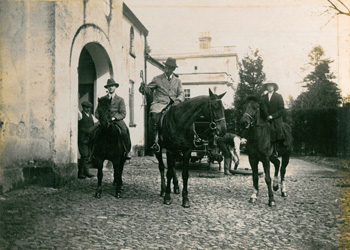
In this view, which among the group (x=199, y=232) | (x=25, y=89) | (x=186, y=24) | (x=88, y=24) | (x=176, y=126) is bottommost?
(x=199, y=232)

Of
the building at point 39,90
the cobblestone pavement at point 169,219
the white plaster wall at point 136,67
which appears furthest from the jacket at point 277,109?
the white plaster wall at point 136,67

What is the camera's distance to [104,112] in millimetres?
7156

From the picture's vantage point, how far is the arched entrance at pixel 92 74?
40.0 ft

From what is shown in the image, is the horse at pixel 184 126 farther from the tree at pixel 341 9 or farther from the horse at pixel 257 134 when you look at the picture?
the tree at pixel 341 9

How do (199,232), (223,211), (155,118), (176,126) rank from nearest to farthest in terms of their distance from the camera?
(199,232), (223,211), (176,126), (155,118)

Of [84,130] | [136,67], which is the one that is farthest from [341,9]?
[136,67]

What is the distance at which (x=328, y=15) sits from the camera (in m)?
8.34

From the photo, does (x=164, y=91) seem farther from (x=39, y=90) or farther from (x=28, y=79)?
(x=28, y=79)

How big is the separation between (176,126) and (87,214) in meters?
2.41

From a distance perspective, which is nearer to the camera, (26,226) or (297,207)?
(26,226)

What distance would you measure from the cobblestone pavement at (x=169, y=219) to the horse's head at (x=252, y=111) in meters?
1.76

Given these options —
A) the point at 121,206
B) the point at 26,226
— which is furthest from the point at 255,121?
the point at 26,226

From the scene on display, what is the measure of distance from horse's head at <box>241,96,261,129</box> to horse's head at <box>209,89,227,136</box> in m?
0.88

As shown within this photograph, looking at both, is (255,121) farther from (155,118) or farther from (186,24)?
(186,24)
